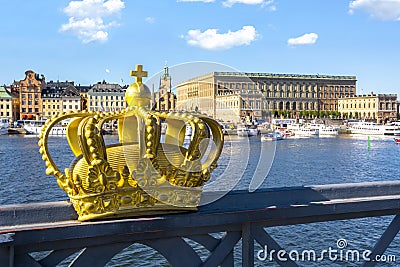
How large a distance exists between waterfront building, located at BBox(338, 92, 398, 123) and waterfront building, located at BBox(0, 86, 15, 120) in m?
77.6

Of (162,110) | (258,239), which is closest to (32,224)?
(162,110)

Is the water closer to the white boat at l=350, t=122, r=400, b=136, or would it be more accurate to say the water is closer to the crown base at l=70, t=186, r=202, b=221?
the crown base at l=70, t=186, r=202, b=221

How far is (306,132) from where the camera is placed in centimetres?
6956

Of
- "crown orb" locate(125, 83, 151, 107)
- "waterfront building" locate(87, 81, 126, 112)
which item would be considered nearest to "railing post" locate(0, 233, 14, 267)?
"crown orb" locate(125, 83, 151, 107)

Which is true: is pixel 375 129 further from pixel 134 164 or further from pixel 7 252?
pixel 7 252

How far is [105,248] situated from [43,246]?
0.34 m

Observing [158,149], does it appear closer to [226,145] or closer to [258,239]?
[226,145]

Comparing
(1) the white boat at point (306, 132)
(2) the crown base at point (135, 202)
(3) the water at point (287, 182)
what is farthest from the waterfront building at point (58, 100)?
(2) the crown base at point (135, 202)

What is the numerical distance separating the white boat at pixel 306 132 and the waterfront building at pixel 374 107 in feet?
142

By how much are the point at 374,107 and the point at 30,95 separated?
78.0 meters

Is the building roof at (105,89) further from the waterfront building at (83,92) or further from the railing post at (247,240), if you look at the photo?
the railing post at (247,240)

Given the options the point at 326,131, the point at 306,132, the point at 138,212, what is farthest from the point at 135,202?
the point at 326,131

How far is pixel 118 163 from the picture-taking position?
2723 millimetres

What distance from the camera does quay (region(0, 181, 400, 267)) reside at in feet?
7.86
